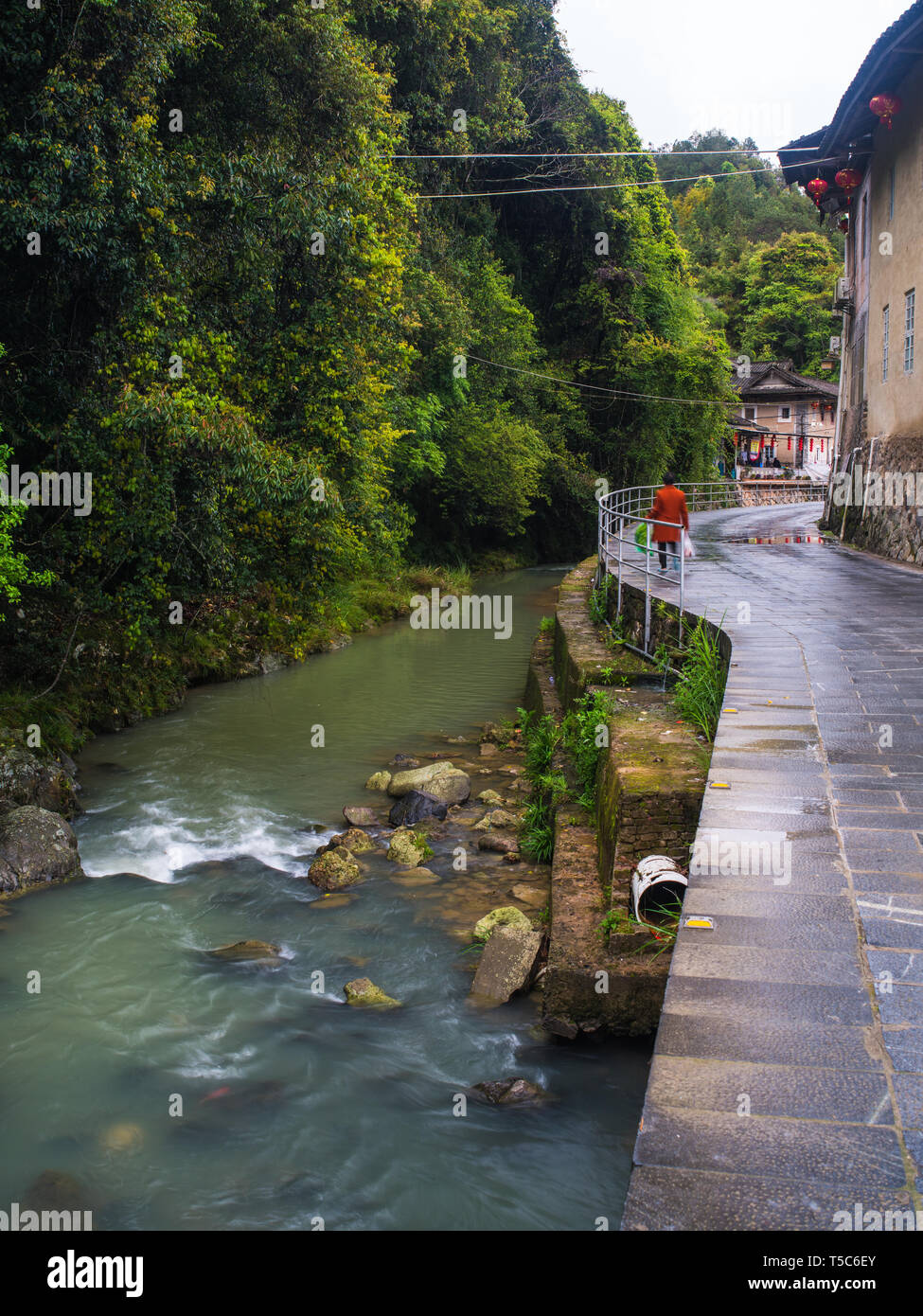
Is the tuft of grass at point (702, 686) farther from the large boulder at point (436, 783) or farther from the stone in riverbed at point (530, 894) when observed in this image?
the large boulder at point (436, 783)

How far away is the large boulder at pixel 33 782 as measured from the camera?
32.1 ft

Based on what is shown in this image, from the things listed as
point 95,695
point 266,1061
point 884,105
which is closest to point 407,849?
point 266,1061

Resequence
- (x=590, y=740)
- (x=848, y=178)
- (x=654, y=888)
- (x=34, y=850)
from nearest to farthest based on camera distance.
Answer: (x=654, y=888) < (x=590, y=740) < (x=34, y=850) < (x=848, y=178)

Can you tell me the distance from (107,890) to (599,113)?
36.4 metres

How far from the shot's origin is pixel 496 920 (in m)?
7.39

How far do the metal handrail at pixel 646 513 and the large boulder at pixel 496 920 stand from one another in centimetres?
356

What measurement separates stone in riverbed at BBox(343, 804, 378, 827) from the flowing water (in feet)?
0.66

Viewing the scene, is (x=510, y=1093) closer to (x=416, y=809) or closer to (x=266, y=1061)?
(x=266, y=1061)

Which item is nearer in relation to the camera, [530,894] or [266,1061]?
[266,1061]

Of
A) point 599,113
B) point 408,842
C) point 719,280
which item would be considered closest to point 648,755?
point 408,842

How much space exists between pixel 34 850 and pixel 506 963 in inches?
172

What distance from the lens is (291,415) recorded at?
13422 millimetres

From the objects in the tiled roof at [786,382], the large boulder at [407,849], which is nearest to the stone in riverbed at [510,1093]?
the large boulder at [407,849]
